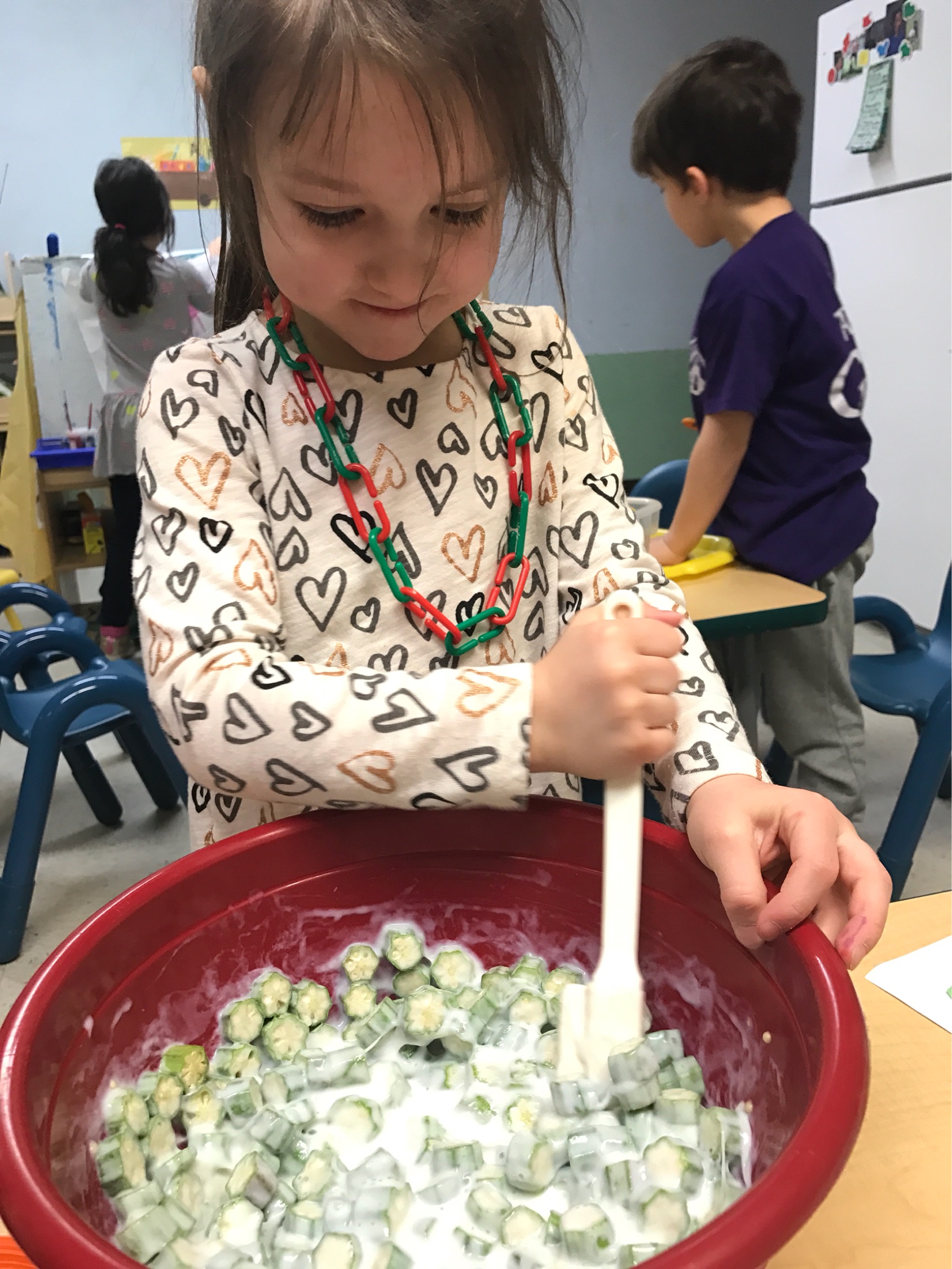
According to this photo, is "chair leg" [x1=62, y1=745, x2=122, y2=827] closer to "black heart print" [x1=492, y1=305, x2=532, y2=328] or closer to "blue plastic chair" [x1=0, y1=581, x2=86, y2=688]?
"blue plastic chair" [x1=0, y1=581, x2=86, y2=688]

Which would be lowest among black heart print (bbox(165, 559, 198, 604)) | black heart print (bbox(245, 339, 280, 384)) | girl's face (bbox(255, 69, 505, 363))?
black heart print (bbox(165, 559, 198, 604))

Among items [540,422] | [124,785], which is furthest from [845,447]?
[124,785]

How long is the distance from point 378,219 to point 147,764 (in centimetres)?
171

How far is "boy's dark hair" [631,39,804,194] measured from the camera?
1.41 meters

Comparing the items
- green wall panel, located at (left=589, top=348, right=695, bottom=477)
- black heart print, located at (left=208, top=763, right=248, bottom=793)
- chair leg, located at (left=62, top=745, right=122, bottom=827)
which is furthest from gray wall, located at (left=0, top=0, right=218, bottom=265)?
black heart print, located at (left=208, top=763, right=248, bottom=793)

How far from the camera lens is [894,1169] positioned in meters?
0.45

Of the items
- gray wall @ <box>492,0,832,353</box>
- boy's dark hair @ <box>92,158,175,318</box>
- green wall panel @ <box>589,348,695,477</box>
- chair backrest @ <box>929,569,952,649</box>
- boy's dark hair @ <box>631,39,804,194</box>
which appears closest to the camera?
boy's dark hair @ <box>631,39,804,194</box>

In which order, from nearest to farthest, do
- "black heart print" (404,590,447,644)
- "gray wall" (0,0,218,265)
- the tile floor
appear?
"black heart print" (404,590,447,644) → the tile floor → "gray wall" (0,0,218,265)

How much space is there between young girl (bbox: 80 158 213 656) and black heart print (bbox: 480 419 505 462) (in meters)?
2.26

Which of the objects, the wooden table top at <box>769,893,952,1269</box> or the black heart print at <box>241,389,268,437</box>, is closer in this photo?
the wooden table top at <box>769,893,952,1269</box>

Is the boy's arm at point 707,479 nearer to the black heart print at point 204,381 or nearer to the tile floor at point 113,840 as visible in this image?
the tile floor at point 113,840

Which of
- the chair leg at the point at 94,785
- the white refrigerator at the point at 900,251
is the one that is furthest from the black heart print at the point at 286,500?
the white refrigerator at the point at 900,251

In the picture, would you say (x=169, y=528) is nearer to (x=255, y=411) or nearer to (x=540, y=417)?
(x=255, y=411)

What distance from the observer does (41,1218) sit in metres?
0.31
